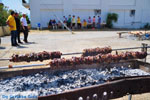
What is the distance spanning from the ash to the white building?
2085 centimetres

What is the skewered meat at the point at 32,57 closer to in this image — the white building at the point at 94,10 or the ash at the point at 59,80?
the ash at the point at 59,80

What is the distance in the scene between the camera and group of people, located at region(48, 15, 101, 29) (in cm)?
2197

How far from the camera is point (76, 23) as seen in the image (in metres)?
23.6

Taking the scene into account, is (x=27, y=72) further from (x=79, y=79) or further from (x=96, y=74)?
(x=96, y=74)

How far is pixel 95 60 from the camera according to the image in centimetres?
326

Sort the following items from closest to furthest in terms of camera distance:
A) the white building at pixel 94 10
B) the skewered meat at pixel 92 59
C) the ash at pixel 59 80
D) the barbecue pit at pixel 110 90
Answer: the barbecue pit at pixel 110 90, the ash at pixel 59 80, the skewered meat at pixel 92 59, the white building at pixel 94 10

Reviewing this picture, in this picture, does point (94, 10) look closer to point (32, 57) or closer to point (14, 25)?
point (14, 25)

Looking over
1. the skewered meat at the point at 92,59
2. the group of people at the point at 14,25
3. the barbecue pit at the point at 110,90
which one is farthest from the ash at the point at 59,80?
the group of people at the point at 14,25

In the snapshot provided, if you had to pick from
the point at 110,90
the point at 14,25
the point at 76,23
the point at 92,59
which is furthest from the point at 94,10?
the point at 110,90

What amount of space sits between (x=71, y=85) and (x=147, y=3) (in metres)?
28.2

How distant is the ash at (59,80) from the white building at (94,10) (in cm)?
2085

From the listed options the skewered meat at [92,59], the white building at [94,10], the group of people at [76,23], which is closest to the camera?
the skewered meat at [92,59]

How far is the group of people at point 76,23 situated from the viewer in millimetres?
21969

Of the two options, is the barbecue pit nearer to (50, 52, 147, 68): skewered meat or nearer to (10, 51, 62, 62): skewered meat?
(50, 52, 147, 68): skewered meat
